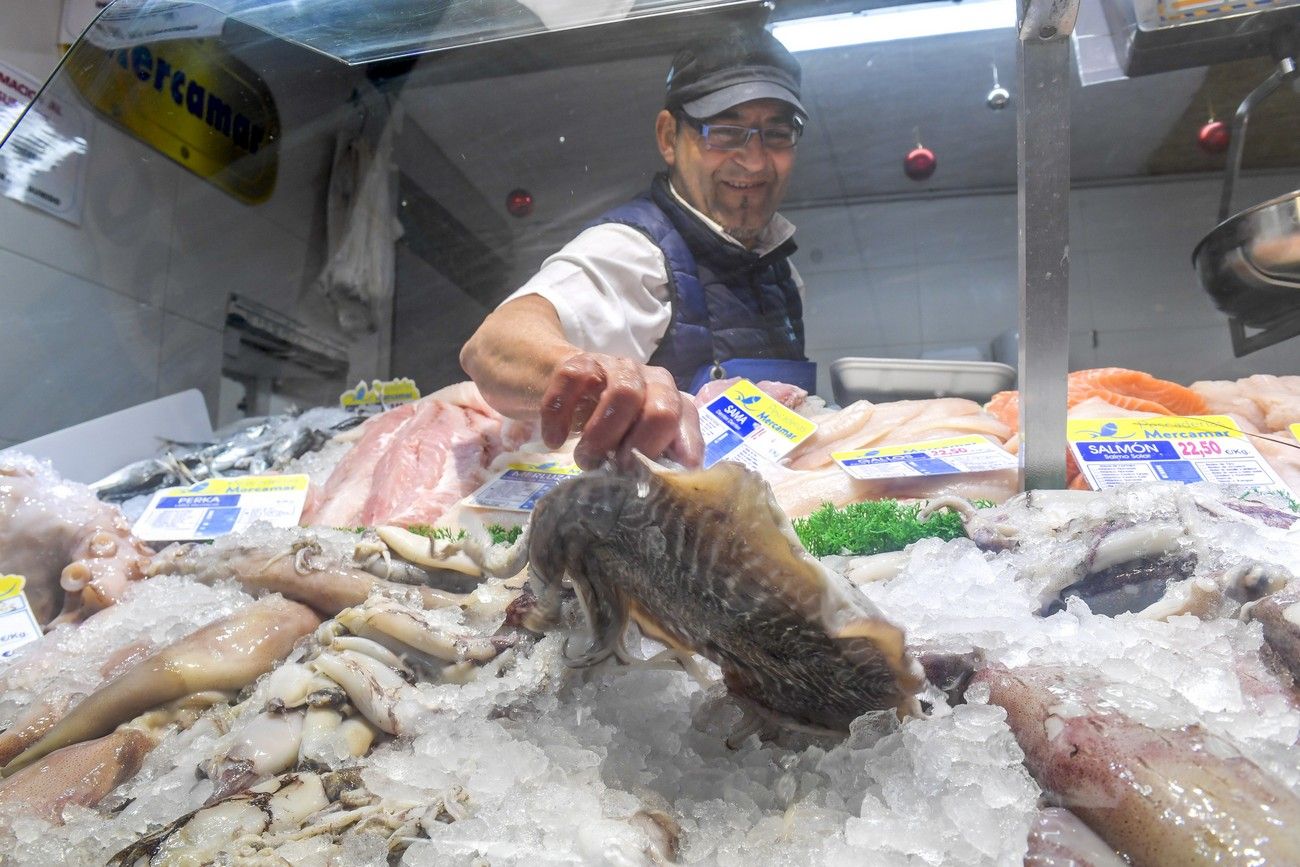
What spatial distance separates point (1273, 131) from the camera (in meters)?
1.88

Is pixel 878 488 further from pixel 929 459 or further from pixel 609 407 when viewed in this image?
pixel 609 407

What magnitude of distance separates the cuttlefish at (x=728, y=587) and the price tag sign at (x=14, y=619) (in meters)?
1.40

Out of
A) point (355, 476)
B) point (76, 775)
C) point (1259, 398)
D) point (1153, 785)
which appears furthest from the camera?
point (355, 476)

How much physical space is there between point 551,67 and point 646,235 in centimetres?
42

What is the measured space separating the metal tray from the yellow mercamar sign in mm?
1479

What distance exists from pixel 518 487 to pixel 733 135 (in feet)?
2.89

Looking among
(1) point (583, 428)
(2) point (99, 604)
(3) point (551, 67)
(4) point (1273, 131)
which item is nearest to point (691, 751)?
(1) point (583, 428)

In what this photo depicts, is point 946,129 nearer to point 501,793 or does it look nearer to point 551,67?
point 551,67

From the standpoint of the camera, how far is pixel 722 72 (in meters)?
1.50

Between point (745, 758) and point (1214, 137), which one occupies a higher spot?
point (1214, 137)

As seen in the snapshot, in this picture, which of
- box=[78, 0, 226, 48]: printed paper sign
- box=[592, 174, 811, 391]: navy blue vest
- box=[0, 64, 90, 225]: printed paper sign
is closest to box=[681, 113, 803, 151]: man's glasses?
box=[592, 174, 811, 391]: navy blue vest

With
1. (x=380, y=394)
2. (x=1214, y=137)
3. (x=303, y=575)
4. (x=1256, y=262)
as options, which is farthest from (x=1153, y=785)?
(x=1214, y=137)

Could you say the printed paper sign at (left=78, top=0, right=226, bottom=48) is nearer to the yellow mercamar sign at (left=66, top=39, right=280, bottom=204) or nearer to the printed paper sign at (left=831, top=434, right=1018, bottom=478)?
the yellow mercamar sign at (left=66, top=39, right=280, bottom=204)

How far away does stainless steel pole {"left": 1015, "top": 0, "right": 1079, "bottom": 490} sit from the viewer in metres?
1.35
